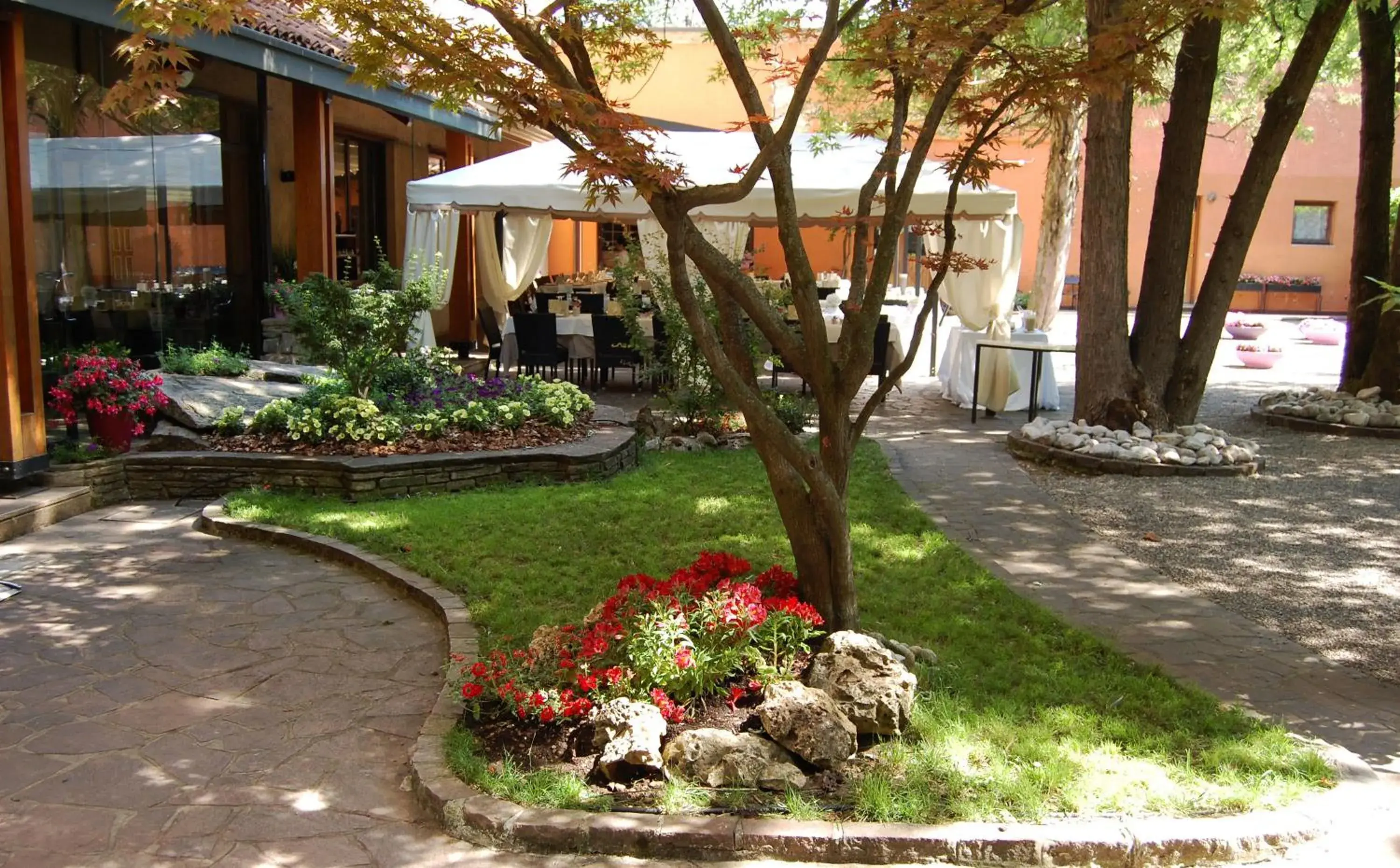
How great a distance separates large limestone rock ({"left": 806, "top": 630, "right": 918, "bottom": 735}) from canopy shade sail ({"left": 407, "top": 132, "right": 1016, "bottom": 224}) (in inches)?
275

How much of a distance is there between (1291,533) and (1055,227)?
38.0 ft

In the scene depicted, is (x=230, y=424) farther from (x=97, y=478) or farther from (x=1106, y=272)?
(x=1106, y=272)

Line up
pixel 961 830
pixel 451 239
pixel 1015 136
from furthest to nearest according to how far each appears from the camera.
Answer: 1. pixel 1015 136
2. pixel 451 239
3. pixel 961 830

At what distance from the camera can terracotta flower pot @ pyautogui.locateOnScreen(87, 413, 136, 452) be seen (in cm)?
767

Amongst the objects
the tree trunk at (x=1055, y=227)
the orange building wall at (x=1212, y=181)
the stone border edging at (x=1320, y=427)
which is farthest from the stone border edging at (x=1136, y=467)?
the orange building wall at (x=1212, y=181)

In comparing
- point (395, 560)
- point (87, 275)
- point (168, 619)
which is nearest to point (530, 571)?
point (395, 560)

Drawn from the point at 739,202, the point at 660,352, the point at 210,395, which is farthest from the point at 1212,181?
the point at 210,395

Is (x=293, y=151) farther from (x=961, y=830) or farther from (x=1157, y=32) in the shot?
(x=961, y=830)

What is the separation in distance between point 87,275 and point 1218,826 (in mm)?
9290

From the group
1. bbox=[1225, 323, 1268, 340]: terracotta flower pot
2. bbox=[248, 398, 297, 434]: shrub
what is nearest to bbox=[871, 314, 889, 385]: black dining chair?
bbox=[248, 398, 297, 434]: shrub

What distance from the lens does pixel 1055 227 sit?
1780 centimetres

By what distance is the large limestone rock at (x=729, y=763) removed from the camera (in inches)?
143

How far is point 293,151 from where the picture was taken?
12508 millimetres

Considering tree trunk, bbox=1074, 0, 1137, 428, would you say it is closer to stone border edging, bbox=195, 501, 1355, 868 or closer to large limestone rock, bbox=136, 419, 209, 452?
stone border edging, bbox=195, 501, 1355, 868
